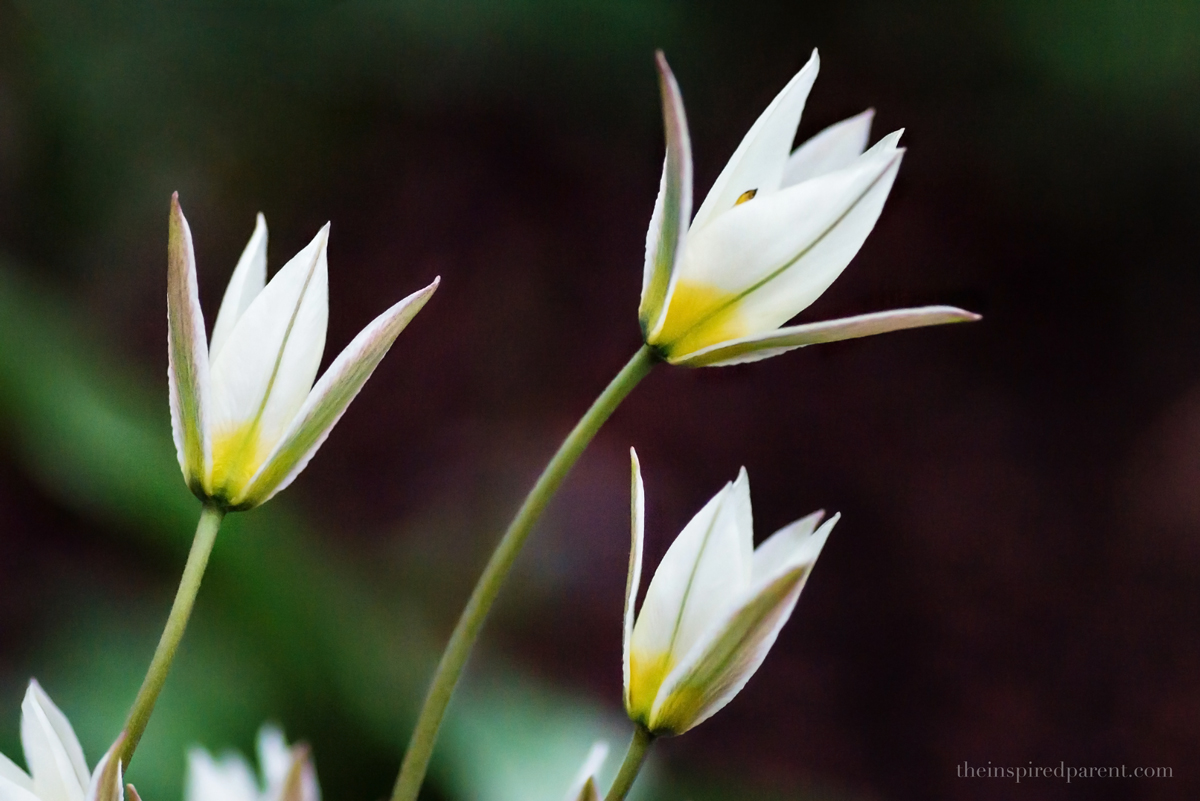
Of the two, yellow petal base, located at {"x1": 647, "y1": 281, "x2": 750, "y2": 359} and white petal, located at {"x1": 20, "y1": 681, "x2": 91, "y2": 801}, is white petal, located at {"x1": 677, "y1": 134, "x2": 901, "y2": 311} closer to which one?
yellow petal base, located at {"x1": 647, "y1": 281, "x2": 750, "y2": 359}

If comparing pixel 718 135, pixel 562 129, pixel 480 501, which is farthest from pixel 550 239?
pixel 480 501

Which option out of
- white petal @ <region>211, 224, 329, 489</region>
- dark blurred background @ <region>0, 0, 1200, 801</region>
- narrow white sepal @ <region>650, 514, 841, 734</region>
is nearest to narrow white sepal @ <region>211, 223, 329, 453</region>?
white petal @ <region>211, 224, 329, 489</region>

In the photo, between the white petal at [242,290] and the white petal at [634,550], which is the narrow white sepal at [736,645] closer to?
the white petal at [634,550]

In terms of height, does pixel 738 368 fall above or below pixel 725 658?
below

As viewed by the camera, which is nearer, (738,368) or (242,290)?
(242,290)

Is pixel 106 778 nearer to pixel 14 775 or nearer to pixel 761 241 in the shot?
pixel 14 775

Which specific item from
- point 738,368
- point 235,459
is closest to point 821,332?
point 235,459

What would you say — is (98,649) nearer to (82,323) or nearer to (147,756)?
(147,756)
